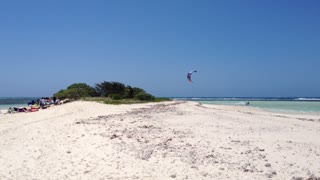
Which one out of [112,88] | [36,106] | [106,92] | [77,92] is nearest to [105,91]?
[106,92]

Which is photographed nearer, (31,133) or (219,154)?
(219,154)

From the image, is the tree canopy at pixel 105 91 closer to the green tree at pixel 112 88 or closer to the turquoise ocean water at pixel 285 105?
the green tree at pixel 112 88

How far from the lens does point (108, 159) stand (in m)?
8.23

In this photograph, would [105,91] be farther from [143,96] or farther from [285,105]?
[285,105]

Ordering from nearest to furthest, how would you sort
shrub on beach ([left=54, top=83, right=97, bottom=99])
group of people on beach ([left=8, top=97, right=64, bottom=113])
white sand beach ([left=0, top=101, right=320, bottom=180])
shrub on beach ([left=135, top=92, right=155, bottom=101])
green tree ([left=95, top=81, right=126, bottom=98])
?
white sand beach ([left=0, top=101, right=320, bottom=180]), group of people on beach ([left=8, top=97, right=64, bottom=113]), shrub on beach ([left=135, top=92, right=155, bottom=101]), shrub on beach ([left=54, top=83, right=97, bottom=99]), green tree ([left=95, top=81, right=126, bottom=98])

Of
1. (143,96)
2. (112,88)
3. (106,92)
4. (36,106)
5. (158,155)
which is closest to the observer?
(158,155)

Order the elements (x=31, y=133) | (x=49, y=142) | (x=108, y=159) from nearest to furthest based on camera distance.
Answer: (x=108, y=159)
(x=49, y=142)
(x=31, y=133)

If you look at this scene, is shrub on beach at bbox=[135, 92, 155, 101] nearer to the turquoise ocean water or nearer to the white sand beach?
the turquoise ocean water

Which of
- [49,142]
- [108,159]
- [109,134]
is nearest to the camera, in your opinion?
[108,159]

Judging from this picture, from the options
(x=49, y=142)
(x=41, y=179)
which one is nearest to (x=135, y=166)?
(x=41, y=179)

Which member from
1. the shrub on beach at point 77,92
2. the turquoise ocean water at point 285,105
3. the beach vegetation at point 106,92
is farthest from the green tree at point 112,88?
the turquoise ocean water at point 285,105

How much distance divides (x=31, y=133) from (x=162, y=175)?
7.07 m

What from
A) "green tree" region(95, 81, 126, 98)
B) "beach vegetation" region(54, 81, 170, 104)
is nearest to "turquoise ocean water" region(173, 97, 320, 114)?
"beach vegetation" region(54, 81, 170, 104)

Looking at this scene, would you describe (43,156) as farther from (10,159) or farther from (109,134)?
(109,134)
